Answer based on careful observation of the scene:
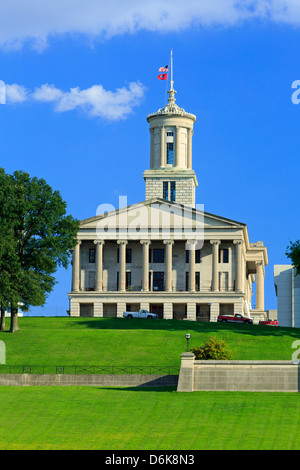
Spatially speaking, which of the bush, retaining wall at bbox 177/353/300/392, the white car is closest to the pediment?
the white car

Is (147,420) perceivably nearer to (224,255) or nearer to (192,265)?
(192,265)

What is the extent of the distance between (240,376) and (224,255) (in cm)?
6194

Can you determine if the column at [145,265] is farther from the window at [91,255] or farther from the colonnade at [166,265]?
the window at [91,255]

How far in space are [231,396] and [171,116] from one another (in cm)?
7926

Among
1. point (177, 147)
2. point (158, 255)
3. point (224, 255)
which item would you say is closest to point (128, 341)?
point (224, 255)

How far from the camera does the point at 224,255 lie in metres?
116

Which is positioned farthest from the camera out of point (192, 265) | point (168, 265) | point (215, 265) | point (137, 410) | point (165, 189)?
point (165, 189)

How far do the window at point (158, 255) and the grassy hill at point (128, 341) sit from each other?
26730 millimetres

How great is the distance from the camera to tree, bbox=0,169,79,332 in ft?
271

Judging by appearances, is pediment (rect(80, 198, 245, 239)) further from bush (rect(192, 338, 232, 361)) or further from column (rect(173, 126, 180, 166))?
bush (rect(192, 338, 232, 361))

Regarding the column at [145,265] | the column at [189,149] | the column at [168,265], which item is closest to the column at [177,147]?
the column at [189,149]

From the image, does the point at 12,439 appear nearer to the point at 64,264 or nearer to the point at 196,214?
the point at 64,264
